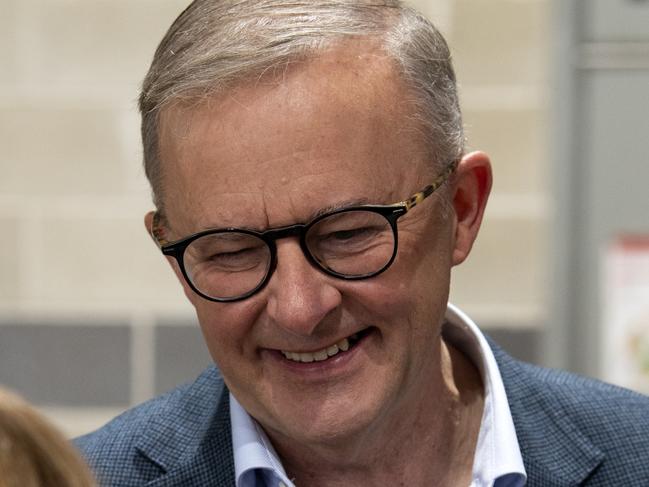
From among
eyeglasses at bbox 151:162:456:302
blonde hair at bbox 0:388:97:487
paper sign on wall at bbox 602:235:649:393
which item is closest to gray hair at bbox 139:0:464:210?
eyeglasses at bbox 151:162:456:302

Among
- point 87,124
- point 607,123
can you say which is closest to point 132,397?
point 87,124

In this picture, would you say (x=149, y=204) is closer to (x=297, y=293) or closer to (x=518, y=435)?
(x=518, y=435)

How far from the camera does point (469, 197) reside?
6.68 ft

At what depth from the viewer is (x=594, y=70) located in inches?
138

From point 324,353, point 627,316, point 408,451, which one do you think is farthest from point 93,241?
point 324,353

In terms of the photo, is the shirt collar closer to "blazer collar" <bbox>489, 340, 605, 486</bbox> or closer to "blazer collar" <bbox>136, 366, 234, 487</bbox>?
"blazer collar" <bbox>489, 340, 605, 486</bbox>

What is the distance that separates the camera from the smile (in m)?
1.85

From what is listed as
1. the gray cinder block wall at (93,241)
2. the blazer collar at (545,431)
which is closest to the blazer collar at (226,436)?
the blazer collar at (545,431)

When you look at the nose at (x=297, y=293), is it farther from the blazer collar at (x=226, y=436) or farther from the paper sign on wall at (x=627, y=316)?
the paper sign on wall at (x=627, y=316)

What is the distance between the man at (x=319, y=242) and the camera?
179 centimetres

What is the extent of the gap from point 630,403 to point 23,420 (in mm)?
1312

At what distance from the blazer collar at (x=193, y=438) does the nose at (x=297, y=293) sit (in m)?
0.35

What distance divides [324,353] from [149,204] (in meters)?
1.82

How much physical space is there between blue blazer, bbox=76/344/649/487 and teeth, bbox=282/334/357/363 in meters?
0.27
